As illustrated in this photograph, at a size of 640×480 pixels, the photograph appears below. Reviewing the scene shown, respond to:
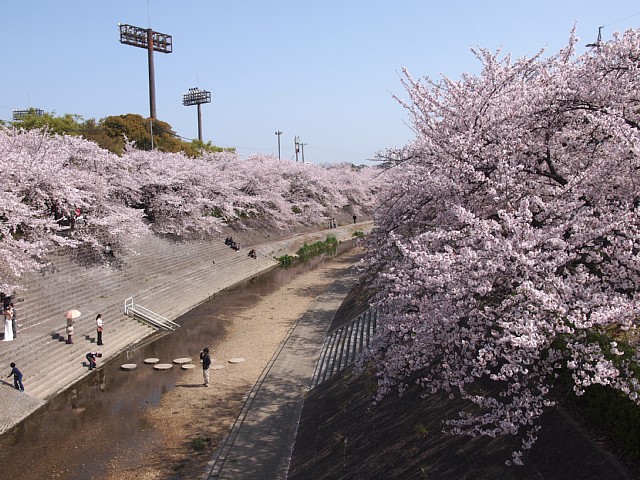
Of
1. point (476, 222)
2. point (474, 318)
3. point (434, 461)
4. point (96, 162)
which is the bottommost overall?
point (434, 461)

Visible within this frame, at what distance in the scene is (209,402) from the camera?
51.7 ft

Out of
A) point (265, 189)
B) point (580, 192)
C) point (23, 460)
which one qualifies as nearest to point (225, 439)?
point (23, 460)

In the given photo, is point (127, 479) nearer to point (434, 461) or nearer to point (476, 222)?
point (434, 461)

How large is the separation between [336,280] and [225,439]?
23.1 meters

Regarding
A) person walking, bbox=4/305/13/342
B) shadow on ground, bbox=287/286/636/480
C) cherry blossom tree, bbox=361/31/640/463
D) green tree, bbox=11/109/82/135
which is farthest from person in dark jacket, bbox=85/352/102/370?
Answer: green tree, bbox=11/109/82/135

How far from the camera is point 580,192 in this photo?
774cm

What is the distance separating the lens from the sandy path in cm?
1201

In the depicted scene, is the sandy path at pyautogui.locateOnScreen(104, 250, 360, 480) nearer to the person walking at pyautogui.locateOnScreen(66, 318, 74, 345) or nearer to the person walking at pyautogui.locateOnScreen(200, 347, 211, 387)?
the person walking at pyautogui.locateOnScreen(200, 347, 211, 387)

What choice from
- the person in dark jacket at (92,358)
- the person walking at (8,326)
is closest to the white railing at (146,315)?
the person in dark jacket at (92,358)

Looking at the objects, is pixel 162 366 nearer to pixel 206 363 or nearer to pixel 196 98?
pixel 206 363

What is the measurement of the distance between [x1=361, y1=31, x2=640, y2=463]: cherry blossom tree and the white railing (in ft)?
48.3

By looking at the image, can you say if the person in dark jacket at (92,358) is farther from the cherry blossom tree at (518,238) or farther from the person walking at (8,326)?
the cherry blossom tree at (518,238)

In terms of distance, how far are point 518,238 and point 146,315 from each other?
2038cm

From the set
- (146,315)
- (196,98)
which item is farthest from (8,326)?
(196,98)
